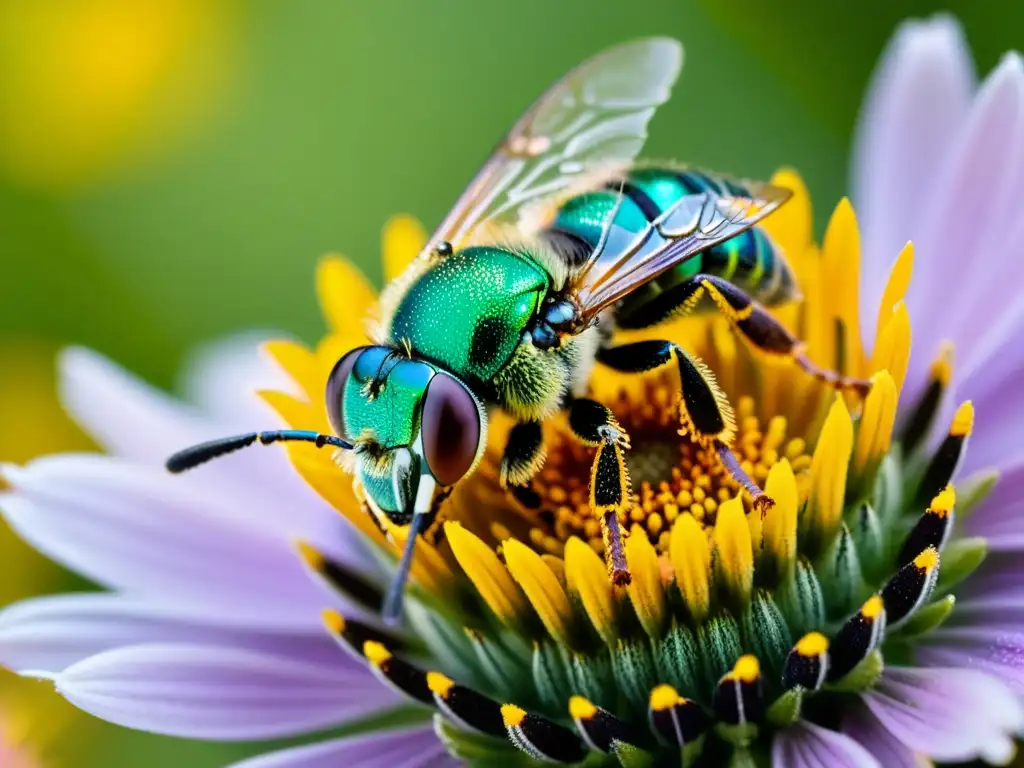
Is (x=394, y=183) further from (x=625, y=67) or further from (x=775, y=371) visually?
(x=775, y=371)

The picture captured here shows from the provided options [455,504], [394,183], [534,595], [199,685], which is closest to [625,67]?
[455,504]

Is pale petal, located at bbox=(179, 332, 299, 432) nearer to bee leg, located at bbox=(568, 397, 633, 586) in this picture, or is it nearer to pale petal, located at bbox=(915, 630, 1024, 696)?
bee leg, located at bbox=(568, 397, 633, 586)

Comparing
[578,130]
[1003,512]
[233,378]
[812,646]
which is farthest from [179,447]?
[1003,512]

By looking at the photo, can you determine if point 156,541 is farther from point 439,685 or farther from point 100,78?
point 100,78

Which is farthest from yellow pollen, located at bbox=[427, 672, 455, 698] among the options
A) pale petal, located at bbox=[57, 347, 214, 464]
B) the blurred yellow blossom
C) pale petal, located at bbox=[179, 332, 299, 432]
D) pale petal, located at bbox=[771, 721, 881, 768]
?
the blurred yellow blossom

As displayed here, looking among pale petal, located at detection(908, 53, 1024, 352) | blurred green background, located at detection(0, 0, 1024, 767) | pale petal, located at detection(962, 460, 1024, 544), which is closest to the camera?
pale petal, located at detection(962, 460, 1024, 544)

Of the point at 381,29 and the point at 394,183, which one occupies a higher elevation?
the point at 381,29
